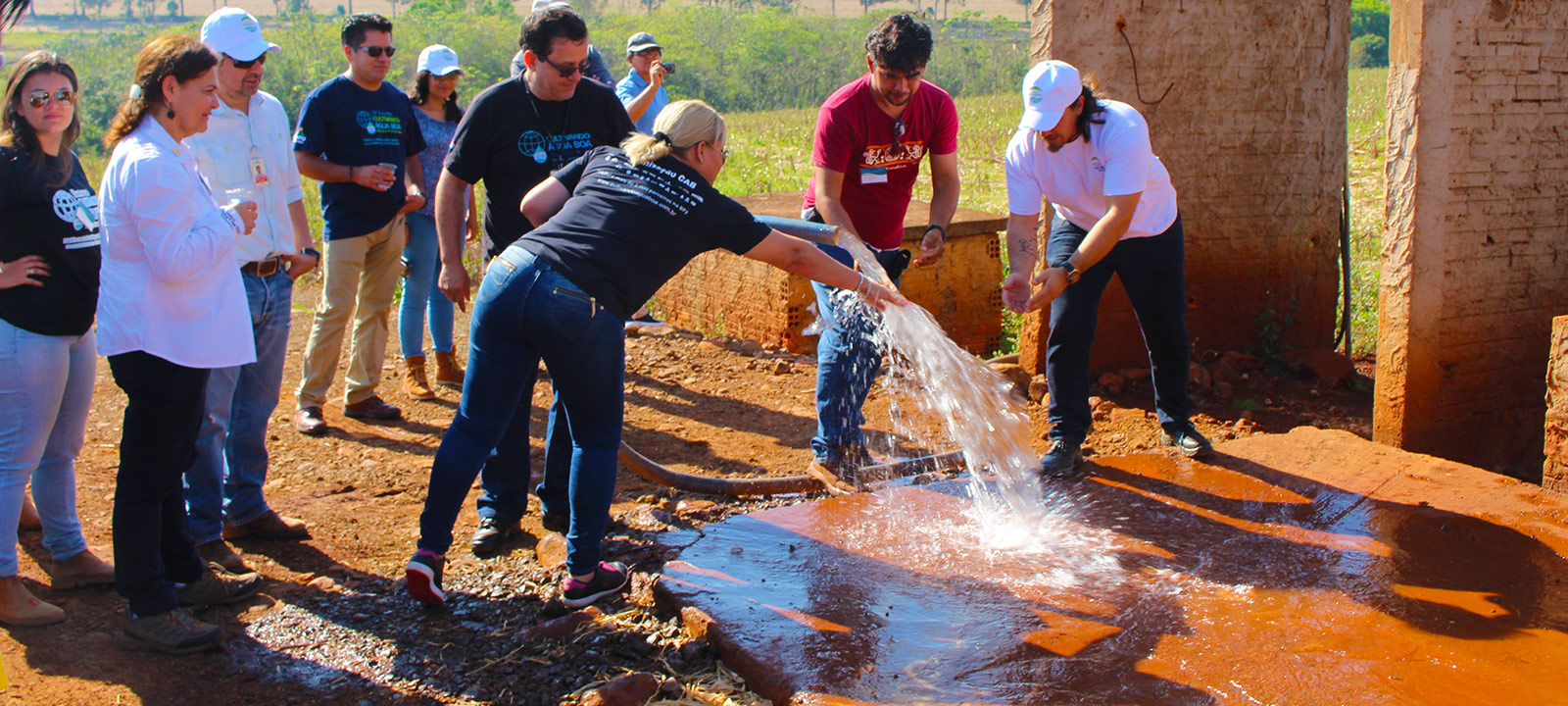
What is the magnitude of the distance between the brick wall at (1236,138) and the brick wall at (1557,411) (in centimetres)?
192

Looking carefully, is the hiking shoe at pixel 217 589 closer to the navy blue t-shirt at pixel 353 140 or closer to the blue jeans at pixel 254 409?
the blue jeans at pixel 254 409

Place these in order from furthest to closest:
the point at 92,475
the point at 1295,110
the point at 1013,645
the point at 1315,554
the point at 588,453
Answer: the point at 1295,110, the point at 92,475, the point at 1315,554, the point at 588,453, the point at 1013,645

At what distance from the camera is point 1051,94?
13.2 ft

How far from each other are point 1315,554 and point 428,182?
15.2 feet

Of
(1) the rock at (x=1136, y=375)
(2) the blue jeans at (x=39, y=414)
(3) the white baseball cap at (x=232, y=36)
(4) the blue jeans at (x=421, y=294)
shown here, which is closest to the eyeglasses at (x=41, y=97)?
(2) the blue jeans at (x=39, y=414)

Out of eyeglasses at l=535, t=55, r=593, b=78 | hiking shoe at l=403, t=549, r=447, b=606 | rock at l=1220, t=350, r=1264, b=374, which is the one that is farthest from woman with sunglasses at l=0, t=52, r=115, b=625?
rock at l=1220, t=350, r=1264, b=374

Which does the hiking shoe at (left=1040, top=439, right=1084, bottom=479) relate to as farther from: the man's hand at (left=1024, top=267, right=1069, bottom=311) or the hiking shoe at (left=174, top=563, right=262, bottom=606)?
the hiking shoe at (left=174, top=563, right=262, bottom=606)

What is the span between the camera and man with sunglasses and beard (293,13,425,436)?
17.7ft

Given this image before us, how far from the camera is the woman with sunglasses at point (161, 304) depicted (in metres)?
3.01

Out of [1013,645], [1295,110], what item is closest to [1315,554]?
[1013,645]

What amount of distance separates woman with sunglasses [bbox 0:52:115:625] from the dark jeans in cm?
35

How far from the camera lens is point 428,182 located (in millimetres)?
6109

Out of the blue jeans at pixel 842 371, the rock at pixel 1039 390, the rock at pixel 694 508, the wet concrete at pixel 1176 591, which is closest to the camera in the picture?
the wet concrete at pixel 1176 591

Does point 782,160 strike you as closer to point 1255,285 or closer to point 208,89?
point 1255,285
